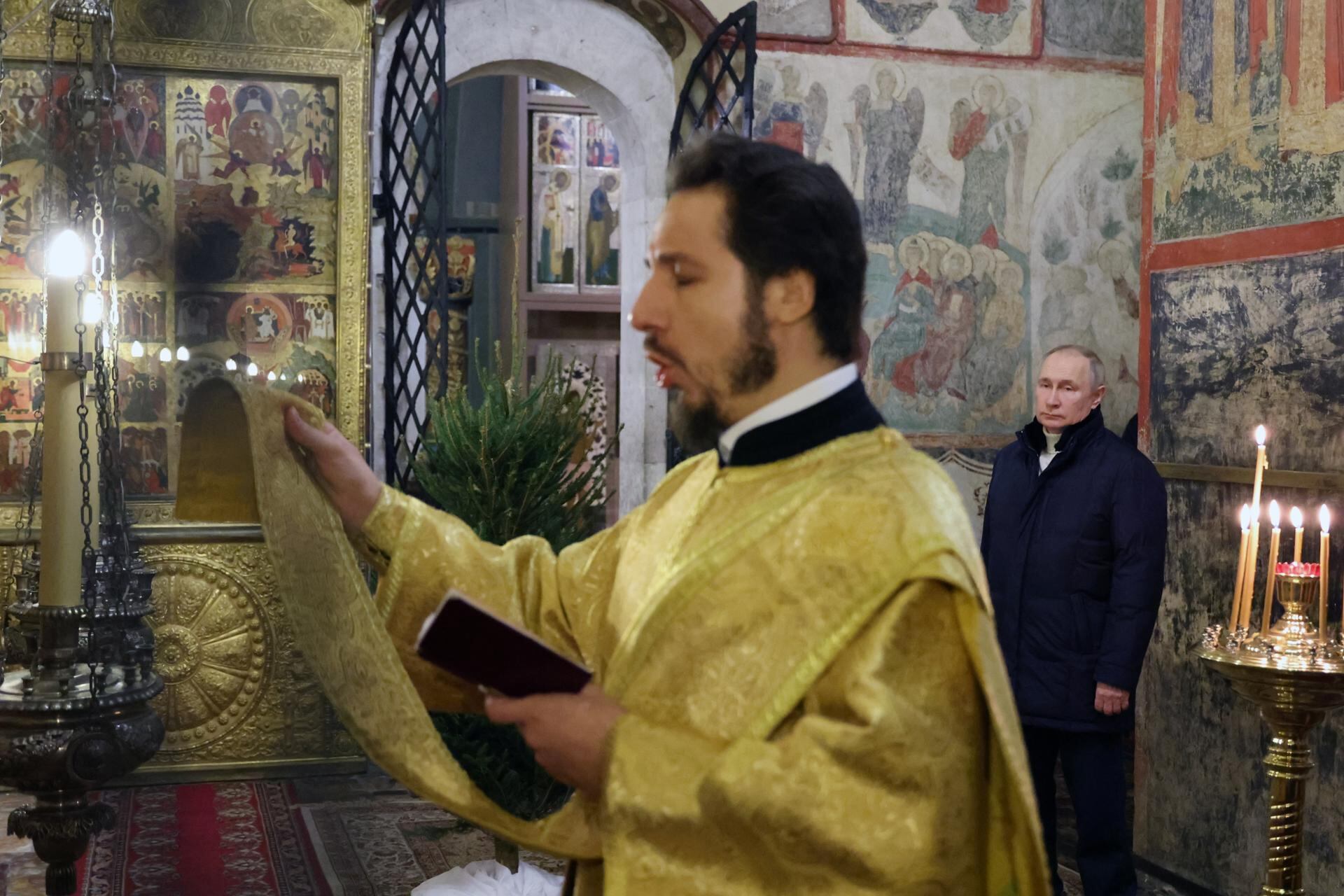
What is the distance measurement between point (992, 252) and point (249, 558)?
173 inches

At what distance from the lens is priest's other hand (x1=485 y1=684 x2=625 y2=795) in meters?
1.83

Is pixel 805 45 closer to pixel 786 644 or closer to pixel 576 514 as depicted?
pixel 576 514

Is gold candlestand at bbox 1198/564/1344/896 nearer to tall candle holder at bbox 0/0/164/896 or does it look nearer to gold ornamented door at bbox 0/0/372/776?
tall candle holder at bbox 0/0/164/896

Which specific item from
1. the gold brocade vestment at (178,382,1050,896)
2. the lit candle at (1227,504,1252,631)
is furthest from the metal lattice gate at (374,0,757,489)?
the gold brocade vestment at (178,382,1050,896)

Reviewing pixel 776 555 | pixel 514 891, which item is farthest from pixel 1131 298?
pixel 776 555

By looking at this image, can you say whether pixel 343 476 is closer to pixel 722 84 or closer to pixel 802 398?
pixel 802 398

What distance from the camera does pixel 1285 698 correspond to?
4258 mm

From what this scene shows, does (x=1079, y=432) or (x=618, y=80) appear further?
(x=618, y=80)

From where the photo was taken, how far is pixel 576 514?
4.77m

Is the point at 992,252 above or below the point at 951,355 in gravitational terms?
above

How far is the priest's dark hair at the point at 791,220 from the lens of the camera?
6.45 ft

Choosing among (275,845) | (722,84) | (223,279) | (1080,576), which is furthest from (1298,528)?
(223,279)

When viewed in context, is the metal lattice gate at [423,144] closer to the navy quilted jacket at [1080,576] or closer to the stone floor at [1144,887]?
the navy quilted jacket at [1080,576]

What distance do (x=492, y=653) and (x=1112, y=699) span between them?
3294 mm
